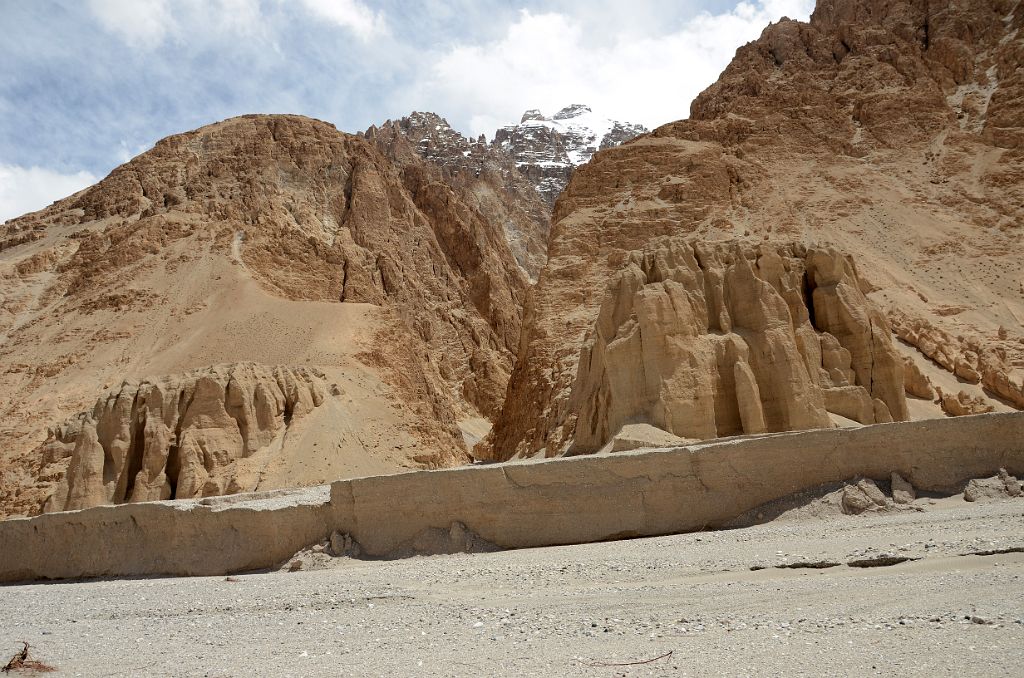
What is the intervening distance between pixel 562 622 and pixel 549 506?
240 inches

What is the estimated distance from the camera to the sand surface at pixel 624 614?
270 inches

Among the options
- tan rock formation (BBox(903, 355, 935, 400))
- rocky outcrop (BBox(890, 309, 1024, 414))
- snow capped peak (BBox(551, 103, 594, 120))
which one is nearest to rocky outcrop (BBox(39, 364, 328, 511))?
tan rock formation (BBox(903, 355, 935, 400))

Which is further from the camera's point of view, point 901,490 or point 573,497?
point 573,497

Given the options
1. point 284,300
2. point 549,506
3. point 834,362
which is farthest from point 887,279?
point 284,300

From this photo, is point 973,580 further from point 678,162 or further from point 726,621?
point 678,162

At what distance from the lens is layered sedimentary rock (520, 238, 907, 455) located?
19.1m

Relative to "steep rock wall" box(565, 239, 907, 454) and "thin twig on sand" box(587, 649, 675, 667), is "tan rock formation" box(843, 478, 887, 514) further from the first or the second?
"thin twig on sand" box(587, 649, 675, 667)

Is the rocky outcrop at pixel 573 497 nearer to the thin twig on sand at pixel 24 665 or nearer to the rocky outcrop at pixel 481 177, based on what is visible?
the thin twig on sand at pixel 24 665

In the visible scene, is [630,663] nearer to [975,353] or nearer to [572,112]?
[975,353]

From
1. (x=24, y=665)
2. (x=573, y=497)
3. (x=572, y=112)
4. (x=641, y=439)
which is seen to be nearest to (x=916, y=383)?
(x=641, y=439)

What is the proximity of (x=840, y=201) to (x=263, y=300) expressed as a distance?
103 feet

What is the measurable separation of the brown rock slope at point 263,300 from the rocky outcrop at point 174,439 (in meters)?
0.13

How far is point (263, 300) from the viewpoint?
167 feet

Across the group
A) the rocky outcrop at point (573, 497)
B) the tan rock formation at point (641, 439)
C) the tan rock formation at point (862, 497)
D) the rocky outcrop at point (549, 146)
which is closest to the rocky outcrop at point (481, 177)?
the rocky outcrop at point (549, 146)
